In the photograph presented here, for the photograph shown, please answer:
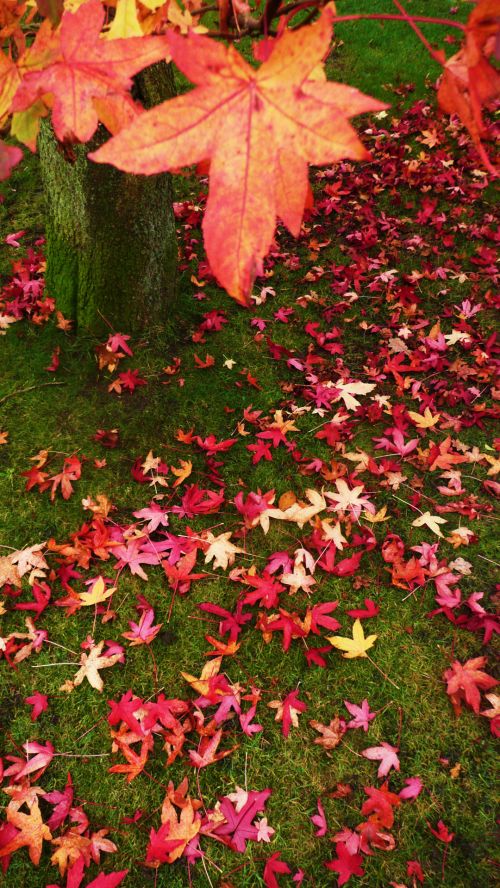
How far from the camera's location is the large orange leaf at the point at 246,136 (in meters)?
0.72

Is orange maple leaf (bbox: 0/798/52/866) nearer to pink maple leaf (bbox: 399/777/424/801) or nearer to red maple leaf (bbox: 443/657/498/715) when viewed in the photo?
pink maple leaf (bbox: 399/777/424/801)

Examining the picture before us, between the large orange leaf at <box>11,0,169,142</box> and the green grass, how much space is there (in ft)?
6.60

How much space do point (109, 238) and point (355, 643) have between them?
8.04ft

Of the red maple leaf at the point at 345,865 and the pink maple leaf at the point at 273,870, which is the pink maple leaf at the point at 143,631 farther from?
the red maple leaf at the point at 345,865

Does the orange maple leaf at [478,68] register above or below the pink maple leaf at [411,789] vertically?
above

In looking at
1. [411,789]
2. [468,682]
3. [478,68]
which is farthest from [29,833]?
[478,68]

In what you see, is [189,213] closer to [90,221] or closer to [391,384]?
[90,221]

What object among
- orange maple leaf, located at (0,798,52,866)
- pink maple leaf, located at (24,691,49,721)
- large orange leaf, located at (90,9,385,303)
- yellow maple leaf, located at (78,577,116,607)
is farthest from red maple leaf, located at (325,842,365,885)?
large orange leaf, located at (90,9,385,303)

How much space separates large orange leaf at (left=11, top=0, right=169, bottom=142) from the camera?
84 centimetres

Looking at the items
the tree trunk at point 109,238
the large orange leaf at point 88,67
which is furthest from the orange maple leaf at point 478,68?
the tree trunk at point 109,238

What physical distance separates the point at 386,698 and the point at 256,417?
160 cm

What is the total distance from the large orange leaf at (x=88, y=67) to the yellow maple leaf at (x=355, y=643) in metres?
2.08

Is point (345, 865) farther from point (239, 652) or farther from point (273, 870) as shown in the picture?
point (239, 652)

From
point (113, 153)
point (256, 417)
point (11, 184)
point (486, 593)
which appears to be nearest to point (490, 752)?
point (486, 593)
